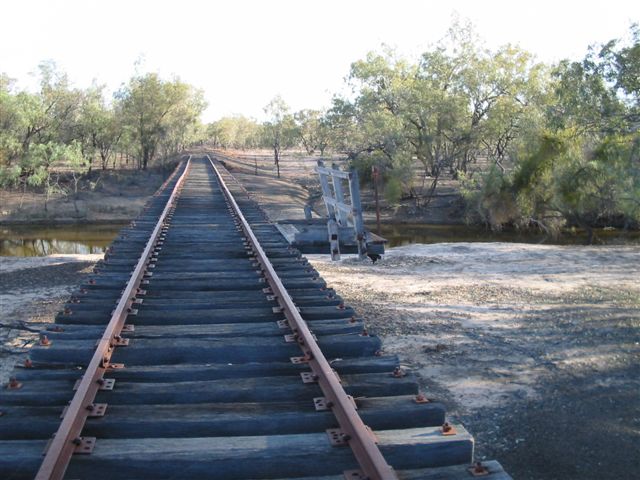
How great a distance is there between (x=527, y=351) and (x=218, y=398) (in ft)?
16.5

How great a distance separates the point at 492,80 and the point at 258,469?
34246mm

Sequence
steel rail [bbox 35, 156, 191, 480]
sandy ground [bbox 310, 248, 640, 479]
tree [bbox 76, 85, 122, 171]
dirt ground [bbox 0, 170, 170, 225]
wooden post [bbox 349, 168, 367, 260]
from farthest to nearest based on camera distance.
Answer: tree [bbox 76, 85, 122, 171]
dirt ground [bbox 0, 170, 170, 225]
wooden post [bbox 349, 168, 367, 260]
sandy ground [bbox 310, 248, 640, 479]
steel rail [bbox 35, 156, 191, 480]

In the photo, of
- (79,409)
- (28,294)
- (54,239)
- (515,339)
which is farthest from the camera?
(54,239)

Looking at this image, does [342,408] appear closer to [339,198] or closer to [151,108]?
[339,198]

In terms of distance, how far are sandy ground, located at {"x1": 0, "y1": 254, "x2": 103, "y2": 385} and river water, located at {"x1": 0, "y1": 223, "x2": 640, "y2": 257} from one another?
1116 cm

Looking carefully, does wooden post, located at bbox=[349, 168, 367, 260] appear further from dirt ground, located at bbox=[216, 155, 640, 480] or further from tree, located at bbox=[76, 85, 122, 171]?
tree, located at bbox=[76, 85, 122, 171]

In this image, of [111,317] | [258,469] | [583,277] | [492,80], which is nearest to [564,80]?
[583,277]

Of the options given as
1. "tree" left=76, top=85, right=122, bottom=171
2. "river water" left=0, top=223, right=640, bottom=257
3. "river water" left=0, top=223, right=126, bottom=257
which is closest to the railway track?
"river water" left=0, top=223, right=640, bottom=257

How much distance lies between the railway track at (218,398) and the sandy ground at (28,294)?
81.5 inches

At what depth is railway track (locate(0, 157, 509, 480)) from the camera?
10.7ft

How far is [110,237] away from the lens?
33312 mm

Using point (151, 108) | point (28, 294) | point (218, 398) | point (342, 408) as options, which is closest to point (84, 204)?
point (151, 108)

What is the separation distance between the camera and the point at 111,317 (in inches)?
222

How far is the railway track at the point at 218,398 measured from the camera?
3260mm
